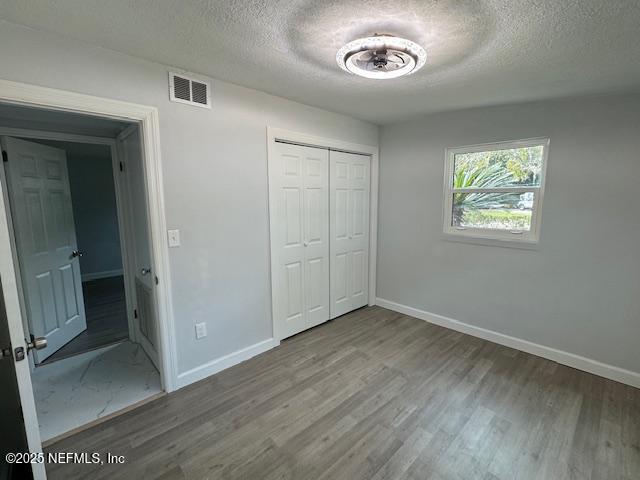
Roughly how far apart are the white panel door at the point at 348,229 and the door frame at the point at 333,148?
0.21 ft

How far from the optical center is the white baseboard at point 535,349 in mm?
2348

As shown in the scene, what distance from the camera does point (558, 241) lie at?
2.55m

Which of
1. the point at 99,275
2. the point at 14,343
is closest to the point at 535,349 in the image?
the point at 14,343

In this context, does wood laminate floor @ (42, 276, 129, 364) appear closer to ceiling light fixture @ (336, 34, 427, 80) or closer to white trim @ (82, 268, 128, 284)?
white trim @ (82, 268, 128, 284)

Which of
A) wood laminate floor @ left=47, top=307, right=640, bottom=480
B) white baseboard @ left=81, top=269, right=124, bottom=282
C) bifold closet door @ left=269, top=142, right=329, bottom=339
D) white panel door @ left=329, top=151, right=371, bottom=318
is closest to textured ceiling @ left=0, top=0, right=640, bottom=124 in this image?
bifold closet door @ left=269, top=142, right=329, bottom=339

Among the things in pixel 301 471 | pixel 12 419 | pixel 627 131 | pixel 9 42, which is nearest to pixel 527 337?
pixel 627 131

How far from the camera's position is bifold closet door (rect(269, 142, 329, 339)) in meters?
2.77

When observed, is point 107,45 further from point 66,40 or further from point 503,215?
point 503,215

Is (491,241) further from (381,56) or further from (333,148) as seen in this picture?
(381,56)

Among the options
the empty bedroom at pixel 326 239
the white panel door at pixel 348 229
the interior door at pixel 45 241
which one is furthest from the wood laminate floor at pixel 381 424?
the interior door at pixel 45 241

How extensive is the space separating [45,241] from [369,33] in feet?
10.7

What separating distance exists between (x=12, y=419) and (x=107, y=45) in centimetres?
206

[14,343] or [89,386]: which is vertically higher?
[14,343]

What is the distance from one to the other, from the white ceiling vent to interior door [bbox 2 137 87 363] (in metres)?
1.53
